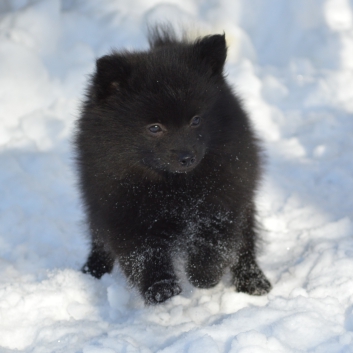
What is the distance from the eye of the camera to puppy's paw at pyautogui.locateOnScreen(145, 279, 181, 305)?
12.2 feet

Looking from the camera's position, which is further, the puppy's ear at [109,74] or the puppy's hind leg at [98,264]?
the puppy's hind leg at [98,264]

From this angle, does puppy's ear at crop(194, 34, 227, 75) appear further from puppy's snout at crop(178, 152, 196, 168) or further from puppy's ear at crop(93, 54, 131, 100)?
puppy's snout at crop(178, 152, 196, 168)

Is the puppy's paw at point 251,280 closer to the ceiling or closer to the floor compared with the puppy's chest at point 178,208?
closer to the floor

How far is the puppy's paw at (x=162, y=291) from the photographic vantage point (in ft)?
12.2

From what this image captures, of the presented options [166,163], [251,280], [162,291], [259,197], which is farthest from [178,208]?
[259,197]

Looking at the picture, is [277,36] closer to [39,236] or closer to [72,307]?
[39,236]

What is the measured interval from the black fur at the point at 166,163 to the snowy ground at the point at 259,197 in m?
0.42

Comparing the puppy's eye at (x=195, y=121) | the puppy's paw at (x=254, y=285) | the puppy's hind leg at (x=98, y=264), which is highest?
the puppy's eye at (x=195, y=121)

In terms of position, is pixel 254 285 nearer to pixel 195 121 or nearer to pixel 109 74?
pixel 195 121

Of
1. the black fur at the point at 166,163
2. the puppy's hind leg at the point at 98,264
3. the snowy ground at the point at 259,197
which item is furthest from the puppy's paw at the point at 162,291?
the puppy's hind leg at the point at 98,264

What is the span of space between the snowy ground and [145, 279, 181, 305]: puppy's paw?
164 millimetres

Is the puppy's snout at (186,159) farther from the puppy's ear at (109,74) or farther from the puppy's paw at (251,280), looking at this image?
the puppy's paw at (251,280)

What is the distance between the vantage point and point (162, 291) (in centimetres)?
372

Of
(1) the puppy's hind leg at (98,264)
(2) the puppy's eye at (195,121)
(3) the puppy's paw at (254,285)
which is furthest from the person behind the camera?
(1) the puppy's hind leg at (98,264)
